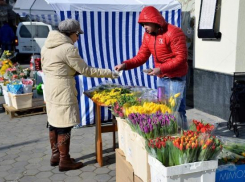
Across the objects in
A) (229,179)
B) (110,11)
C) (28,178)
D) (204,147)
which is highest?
(110,11)

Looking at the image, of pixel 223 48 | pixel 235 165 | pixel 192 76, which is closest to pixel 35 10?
pixel 192 76

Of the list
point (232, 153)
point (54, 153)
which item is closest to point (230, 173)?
point (232, 153)

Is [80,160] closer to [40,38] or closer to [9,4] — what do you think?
[40,38]

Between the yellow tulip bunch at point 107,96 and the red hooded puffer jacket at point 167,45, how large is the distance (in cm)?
58

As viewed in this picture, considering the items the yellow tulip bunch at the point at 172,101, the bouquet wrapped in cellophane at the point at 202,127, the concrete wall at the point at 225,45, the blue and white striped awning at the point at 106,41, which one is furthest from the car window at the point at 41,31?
the bouquet wrapped in cellophane at the point at 202,127

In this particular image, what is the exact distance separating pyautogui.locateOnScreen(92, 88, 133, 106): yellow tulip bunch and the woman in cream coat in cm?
22

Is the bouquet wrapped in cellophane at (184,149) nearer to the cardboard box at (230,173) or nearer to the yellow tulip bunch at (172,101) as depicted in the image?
the cardboard box at (230,173)

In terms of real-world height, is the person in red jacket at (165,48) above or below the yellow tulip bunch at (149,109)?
above

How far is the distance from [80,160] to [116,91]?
111cm

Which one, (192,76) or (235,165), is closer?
(235,165)

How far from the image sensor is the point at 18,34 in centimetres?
1471

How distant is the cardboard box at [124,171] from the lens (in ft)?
9.00

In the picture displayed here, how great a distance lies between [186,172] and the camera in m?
2.12

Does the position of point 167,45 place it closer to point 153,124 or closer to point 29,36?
point 153,124
